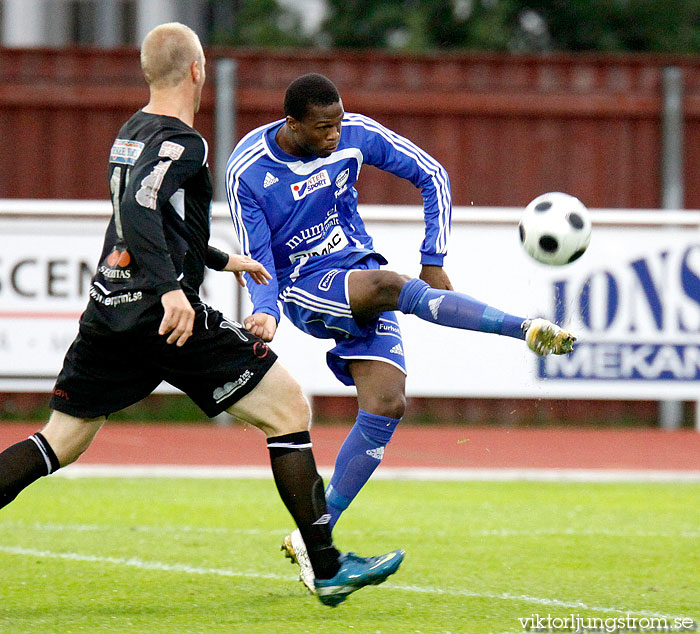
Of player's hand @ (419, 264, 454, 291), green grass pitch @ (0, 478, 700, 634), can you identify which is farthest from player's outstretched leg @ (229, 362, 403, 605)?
player's hand @ (419, 264, 454, 291)

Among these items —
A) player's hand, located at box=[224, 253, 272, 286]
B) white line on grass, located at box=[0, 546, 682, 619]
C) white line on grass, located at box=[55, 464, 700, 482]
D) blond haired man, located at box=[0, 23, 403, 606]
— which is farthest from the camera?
white line on grass, located at box=[55, 464, 700, 482]

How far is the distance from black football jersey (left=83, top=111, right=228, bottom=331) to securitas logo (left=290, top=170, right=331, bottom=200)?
2.58 ft

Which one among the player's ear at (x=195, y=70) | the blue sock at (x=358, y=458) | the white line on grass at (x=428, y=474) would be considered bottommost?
the white line on grass at (x=428, y=474)

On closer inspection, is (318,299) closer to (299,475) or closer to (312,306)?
(312,306)

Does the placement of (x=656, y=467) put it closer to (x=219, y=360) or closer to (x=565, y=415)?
(x=565, y=415)

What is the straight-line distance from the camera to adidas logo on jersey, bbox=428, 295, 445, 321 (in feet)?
15.0

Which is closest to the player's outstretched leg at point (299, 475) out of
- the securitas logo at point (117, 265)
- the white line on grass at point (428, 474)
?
the securitas logo at point (117, 265)

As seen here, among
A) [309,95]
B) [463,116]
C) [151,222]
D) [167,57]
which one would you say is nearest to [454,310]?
[309,95]

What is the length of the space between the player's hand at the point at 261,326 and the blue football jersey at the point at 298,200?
10.8 inches

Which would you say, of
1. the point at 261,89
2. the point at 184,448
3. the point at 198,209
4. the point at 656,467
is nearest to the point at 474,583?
the point at 198,209

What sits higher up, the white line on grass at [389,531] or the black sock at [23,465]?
the black sock at [23,465]

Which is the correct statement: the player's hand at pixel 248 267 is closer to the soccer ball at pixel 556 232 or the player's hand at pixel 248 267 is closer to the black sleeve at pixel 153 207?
the black sleeve at pixel 153 207

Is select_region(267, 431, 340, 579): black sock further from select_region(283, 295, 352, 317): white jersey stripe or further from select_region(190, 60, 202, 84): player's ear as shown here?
select_region(190, 60, 202, 84): player's ear

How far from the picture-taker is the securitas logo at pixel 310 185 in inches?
A: 195
